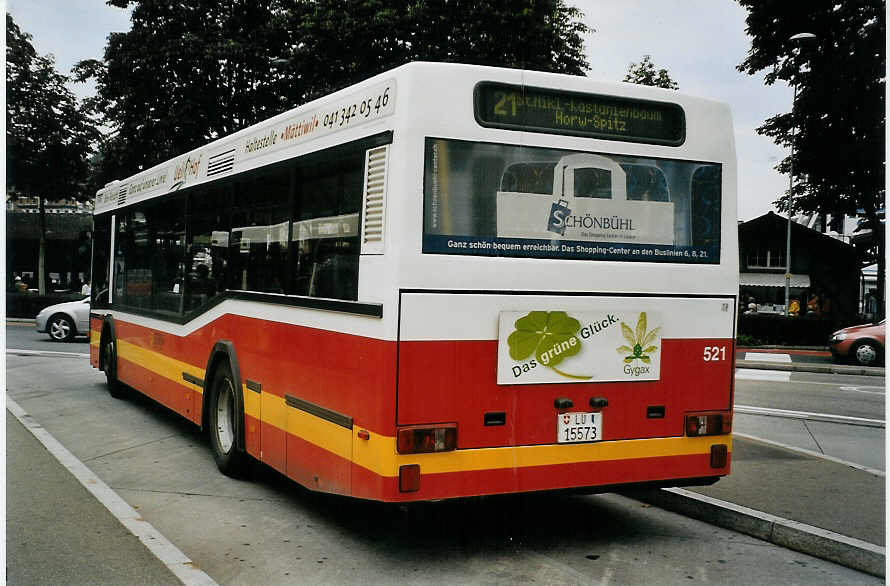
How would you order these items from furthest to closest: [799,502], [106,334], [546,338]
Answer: [106,334] → [799,502] → [546,338]

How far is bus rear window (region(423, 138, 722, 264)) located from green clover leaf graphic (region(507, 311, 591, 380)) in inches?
15.6

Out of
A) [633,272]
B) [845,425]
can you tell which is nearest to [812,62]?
[845,425]

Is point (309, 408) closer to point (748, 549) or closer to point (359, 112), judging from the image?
point (359, 112)

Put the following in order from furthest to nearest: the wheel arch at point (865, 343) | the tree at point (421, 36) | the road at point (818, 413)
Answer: the tree at point (421, 36), the wheel arch at point (865, 343), the road at point (818, 413)

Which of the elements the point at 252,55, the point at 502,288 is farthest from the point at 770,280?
the point at 502,288

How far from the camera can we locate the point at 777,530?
20.7ft

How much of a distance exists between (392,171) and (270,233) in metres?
2.20

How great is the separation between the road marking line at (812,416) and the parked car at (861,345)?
9510 mm

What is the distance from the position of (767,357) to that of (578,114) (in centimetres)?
1979

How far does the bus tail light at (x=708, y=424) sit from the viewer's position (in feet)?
20.5

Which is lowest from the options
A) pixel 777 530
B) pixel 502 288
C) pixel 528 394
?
pixel 777 530

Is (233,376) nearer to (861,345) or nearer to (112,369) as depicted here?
(112,369)

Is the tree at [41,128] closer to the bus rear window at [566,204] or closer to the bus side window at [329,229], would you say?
the bus side window at [329,229]

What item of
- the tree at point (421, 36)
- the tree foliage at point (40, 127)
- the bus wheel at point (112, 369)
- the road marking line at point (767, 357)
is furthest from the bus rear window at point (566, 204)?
the tree foliage at point (40, 127)
